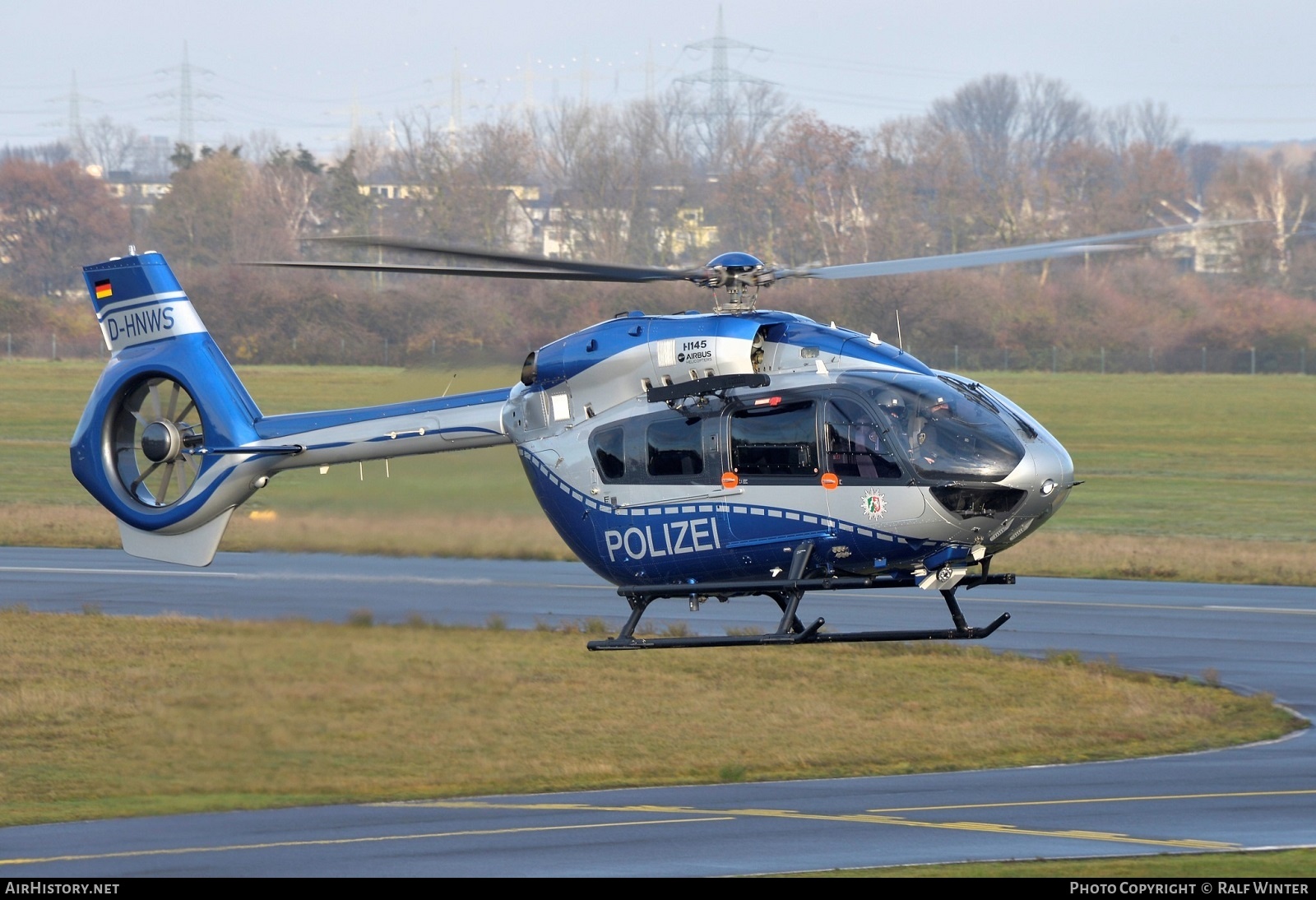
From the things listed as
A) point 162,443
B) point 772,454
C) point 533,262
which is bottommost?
point 162,443

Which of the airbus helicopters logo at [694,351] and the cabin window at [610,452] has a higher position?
the airbus helicopters logo at [694,351]

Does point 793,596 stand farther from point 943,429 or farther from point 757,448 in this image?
point 943,429

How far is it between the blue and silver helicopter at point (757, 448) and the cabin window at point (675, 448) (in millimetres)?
19

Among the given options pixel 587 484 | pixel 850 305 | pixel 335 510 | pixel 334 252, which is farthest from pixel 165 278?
pixel 334 252

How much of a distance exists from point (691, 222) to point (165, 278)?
181 feet

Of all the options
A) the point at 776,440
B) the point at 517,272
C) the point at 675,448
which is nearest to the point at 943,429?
the point at 776,440

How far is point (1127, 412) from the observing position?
77.4 meters

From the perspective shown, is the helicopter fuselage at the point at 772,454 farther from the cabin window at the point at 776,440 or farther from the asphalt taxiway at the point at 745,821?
the asphalt taxiway at the point at 745,821

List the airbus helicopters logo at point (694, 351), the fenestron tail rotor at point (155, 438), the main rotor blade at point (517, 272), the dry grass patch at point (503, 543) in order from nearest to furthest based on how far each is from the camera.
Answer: the main rotor blade at point (517, 272)
the airbus helicopters logo at point (694, 351)
the dry grass patch at point (503, 543)
the fenestron tail rotor at point (155, 438)

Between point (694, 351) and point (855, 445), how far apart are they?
1.92 m

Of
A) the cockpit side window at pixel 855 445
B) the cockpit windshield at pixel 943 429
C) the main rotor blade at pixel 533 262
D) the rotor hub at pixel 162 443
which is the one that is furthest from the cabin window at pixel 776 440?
the rotor hub at pixel 162 443

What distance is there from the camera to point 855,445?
52.9 feet

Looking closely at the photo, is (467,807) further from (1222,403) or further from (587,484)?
(1222,403)

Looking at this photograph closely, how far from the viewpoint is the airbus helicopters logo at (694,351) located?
16.7 meters
